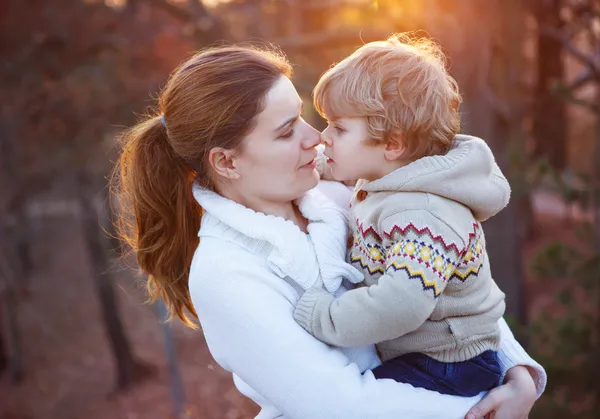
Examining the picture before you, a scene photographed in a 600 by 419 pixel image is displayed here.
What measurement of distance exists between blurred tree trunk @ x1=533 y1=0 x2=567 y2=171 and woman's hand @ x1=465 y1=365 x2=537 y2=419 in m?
10.5

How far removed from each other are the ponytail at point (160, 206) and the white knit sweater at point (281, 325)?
0.23 metres

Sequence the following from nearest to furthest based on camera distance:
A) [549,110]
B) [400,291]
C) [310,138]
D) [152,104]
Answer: [400,291] < [310,138] < [152,104] < [549,110]

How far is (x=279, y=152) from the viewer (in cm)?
194

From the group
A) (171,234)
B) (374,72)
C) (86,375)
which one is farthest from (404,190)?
(86,375)

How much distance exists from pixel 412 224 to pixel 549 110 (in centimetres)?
1192

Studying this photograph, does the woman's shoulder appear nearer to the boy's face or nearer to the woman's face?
the woman's face

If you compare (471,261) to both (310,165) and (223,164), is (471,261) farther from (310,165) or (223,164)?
(223,164)

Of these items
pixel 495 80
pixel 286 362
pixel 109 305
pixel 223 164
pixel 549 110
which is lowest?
pixel 109 305

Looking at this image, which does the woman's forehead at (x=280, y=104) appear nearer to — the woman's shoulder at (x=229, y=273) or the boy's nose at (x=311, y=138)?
the boy's nose at (x=311, y=138)

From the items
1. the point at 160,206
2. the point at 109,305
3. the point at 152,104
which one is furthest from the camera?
the point at 109,305

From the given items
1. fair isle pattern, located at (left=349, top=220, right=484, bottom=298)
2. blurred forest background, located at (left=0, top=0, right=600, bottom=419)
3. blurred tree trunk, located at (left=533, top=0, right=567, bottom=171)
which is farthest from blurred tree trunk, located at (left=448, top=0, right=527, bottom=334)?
blurred tree trunk, located at (left=533, top=0, right=567, bottom=171)

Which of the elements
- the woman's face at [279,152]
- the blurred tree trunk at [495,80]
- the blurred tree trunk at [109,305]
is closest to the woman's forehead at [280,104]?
the woman's face at [279,152]

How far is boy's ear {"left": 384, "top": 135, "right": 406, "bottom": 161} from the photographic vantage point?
1.84 meters

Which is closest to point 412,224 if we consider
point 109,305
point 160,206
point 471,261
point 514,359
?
point 471,261
